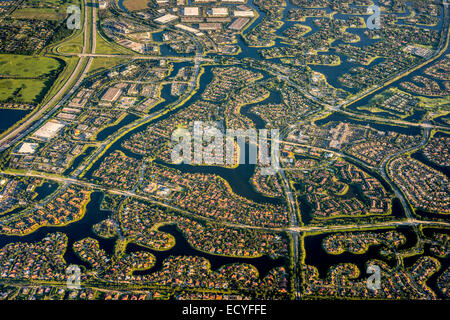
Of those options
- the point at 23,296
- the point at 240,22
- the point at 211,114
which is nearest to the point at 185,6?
the point at 240,22

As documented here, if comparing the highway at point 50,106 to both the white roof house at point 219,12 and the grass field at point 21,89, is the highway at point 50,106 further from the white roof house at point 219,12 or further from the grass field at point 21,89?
the white roof house at point 219,12

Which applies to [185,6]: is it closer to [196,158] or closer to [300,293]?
[196,158]

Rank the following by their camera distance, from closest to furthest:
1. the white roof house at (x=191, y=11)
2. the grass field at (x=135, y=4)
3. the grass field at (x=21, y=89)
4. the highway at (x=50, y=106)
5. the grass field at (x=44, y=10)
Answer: the highway at (x=50, y=106)
the grass field at (x=21, y=89)
the grass field at (x=44, y=10)
the white roof house at (x=191, y=11)
the grass field at (x=135, y=4)

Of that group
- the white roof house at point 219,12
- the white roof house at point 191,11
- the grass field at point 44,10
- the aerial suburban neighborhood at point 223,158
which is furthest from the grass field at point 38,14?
the white roof house at point 219,12

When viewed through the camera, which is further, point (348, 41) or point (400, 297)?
point (348, 41)

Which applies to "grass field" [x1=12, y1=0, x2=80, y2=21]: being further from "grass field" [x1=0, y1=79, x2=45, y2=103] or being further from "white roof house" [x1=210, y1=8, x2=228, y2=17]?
"white roof house" [x1=210, y1=8, x2=228, y2=17]

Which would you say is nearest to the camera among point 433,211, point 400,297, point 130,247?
point 400,297
